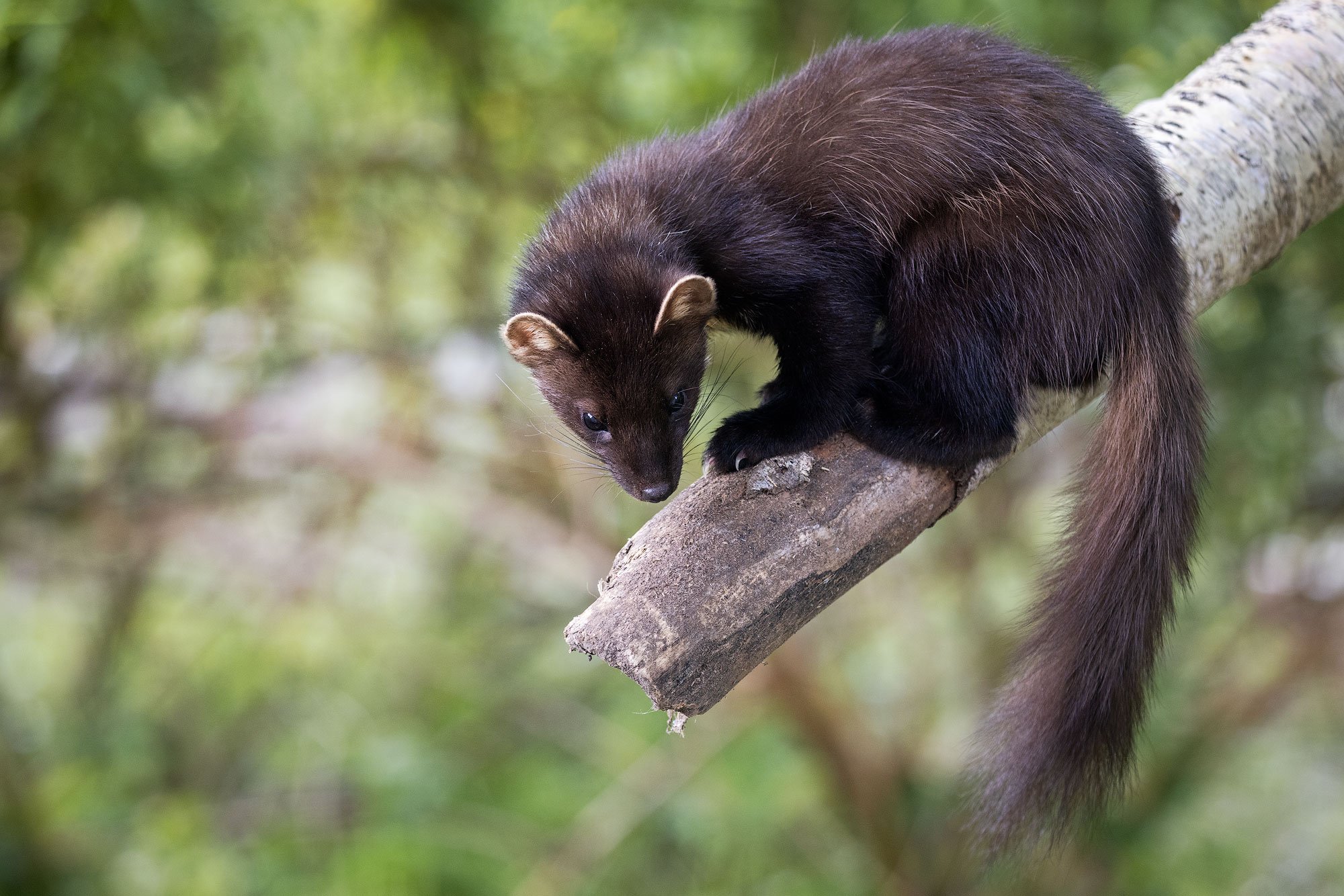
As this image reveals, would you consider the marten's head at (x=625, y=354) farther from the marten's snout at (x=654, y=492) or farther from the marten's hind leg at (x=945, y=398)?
the marten's hind leg at (x=945, y=398)

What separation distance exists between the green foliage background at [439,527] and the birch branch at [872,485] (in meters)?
0.90

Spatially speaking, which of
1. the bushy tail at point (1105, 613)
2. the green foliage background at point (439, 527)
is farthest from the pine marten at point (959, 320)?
the green foliage background at point (439, 527)

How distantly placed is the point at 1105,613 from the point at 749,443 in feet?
2.47

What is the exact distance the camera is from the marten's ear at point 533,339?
2371mm

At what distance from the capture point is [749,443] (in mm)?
2307

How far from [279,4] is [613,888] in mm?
3703

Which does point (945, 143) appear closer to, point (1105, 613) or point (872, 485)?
point (872, 485)

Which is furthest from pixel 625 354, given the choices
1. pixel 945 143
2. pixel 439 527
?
pixel 439 527

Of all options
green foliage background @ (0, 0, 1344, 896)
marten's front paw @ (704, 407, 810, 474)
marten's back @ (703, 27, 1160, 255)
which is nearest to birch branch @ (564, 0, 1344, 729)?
marten's front paw @ (704, 407, 810, 474)

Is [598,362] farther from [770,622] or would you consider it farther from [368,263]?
[368,263]

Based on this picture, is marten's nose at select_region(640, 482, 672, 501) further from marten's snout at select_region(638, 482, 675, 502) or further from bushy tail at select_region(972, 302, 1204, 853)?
bushy tail at select_region(972, 302, 1204, 853)

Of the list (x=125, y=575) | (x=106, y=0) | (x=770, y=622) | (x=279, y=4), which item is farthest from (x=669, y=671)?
(x=125, y=575)

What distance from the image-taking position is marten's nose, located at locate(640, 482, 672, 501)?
7.96 ft

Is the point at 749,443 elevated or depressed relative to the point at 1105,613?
elevated
